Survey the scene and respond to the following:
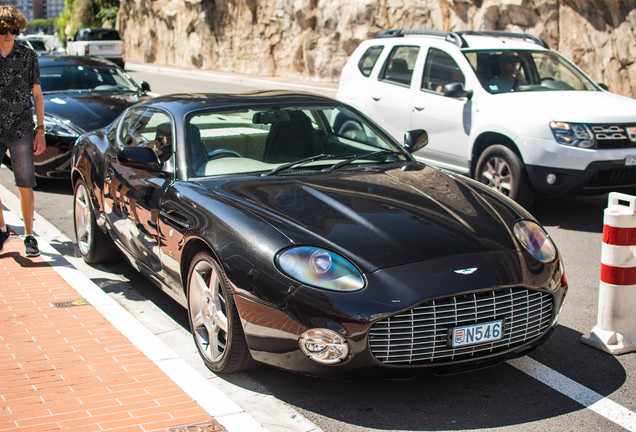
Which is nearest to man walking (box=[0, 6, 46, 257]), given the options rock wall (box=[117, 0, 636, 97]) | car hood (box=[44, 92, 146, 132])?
car hood (box=[44, 92, 146, 132])

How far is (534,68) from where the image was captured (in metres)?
9.17

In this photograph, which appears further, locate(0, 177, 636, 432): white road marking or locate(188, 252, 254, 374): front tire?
locate(188, 252, 254, 374): front tire

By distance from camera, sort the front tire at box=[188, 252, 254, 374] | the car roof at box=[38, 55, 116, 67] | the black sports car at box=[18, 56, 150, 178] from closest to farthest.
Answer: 1. the front tire at box=[188, 252, 254, 374]
2. the black sports car at box=[18, 56, 150, 178]
3. the car roof at box=[38, 55, 116, 67]

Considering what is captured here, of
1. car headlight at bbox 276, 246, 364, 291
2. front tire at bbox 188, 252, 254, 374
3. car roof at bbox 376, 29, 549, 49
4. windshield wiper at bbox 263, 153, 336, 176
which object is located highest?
car roof at bbox 376, 29, 549, 49

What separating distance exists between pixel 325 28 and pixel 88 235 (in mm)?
26591

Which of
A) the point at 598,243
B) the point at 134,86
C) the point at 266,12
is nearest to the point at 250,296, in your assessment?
the point at 598,243

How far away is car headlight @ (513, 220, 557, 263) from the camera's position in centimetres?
424

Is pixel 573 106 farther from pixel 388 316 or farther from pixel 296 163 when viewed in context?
pixel 388 316

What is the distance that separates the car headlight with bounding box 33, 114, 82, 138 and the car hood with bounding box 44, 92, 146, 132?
0.06 metres

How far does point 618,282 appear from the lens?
464cm

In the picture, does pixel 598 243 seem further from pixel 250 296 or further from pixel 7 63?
pixel 7 63

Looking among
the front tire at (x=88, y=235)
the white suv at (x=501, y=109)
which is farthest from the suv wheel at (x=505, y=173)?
the front tire at (x=88, y=235)

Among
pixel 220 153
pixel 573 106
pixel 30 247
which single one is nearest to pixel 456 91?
pixel 573 106

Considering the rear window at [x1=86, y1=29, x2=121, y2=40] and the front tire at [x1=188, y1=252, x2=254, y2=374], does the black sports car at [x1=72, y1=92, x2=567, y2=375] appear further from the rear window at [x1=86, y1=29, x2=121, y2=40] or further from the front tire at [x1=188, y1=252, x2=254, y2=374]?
the rear window at [x1=86, y1=29, x2=121, y2=40]
